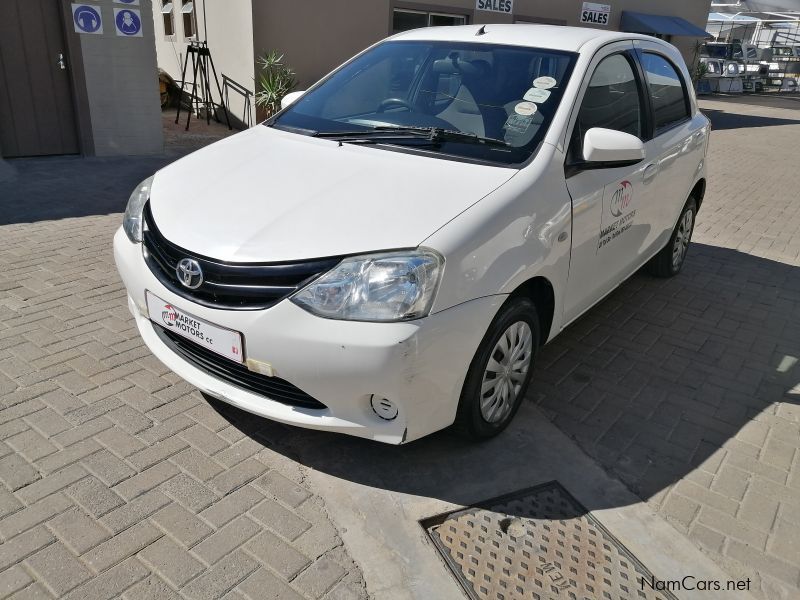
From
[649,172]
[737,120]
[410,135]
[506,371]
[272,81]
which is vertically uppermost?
[410,135]

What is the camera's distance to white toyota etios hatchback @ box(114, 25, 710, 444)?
251 centimetres

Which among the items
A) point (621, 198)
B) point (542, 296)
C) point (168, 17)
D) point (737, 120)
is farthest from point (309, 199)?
point (737, 120)

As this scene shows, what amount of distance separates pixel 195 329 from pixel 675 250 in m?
4.20

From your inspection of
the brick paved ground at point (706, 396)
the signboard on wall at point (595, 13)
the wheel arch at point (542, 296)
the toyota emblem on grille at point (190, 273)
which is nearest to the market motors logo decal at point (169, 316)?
the toyota emblem on grille at point (190, 273)

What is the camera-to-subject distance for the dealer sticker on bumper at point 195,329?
8.66 ft

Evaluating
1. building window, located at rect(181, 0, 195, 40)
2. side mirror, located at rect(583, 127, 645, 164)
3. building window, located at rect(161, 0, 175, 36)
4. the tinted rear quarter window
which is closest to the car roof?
the tinted rear quarter window

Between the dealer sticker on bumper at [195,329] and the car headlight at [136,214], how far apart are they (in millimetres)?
367

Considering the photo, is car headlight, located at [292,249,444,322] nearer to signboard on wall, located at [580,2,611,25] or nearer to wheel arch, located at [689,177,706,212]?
wheel arch, located at [689,177,706,212]

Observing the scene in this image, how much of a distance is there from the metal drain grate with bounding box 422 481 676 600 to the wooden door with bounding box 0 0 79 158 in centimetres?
803

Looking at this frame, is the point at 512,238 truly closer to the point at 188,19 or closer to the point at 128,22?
the point at 128,22

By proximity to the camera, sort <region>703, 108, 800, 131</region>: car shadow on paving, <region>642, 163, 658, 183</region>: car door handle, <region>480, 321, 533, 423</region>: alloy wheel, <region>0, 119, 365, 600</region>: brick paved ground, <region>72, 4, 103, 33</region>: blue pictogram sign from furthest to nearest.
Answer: <region>703, 108, 800, 131</region>: car shadow on paving → <region>72, 4, 103, 33</region>: blue pictogram sign → <region>642, 163, 658, 183</region>: car door handle → <region>480, 321, 533, 423</region>: alloy wheel → <region>0, 119, 365, 600</region>: brick paved ground

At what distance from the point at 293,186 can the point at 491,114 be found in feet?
3.76

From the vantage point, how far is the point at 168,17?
14.1 m

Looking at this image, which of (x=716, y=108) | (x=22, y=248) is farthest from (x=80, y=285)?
(x=716, y=108)
